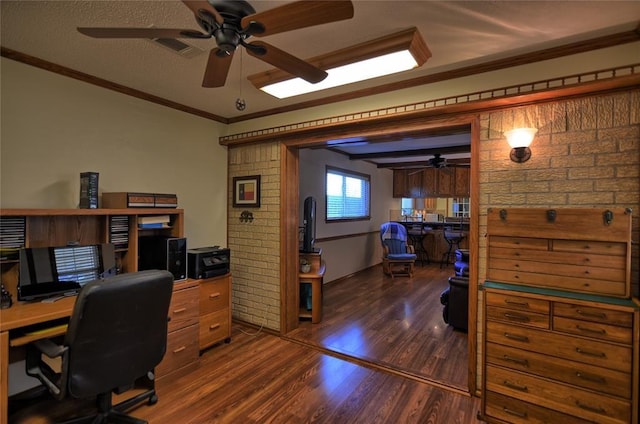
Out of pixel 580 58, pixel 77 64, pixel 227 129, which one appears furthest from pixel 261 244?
pixel 580 58

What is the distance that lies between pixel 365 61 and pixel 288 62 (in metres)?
0.69

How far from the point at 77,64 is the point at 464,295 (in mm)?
4210

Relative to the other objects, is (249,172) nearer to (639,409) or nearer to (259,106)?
(259,106)

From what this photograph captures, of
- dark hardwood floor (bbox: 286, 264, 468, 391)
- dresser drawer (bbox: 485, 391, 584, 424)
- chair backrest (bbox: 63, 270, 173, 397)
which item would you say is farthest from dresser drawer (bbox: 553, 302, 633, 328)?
chair backrest (bbox: 63, 270, 173, 397)

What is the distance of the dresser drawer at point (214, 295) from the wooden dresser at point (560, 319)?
2.35 metres

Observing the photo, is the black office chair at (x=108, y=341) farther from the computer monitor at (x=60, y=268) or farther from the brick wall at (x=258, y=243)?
the brick wall at (x=258, y=243)

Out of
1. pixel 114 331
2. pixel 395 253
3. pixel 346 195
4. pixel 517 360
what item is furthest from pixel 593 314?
pixel 395 253

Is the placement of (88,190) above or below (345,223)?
above

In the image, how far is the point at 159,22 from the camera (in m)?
1.89

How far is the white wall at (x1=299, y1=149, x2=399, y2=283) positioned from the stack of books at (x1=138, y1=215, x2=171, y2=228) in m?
2.24

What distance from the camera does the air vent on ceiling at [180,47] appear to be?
2.10 meters

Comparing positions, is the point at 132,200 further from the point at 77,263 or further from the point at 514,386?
the point at 514,386

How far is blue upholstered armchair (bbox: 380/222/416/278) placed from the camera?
6.23 metres

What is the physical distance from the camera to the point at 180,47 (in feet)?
7.18
